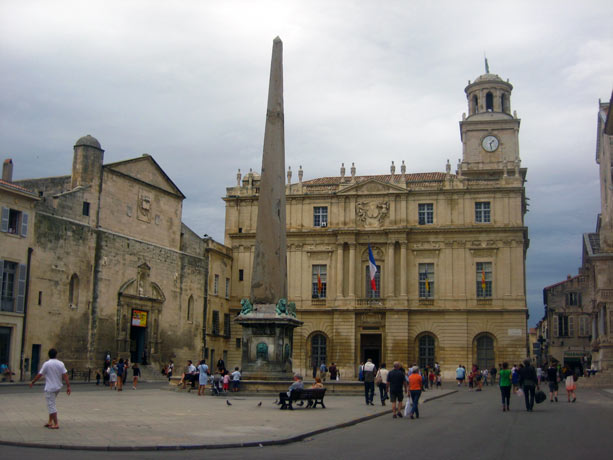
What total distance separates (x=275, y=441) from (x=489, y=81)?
4933 cm

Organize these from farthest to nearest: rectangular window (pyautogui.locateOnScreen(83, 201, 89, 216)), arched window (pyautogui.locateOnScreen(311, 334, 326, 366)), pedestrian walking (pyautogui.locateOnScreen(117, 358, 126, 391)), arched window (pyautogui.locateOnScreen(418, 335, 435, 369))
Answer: arched window (pyautogui.locateOnScreen(311, 334, 326, 366)) < arched window (pyautogui.locateOnScreen(418, 335, 435, 369)) < rectangular window (pyautogui.locateOnScreen(83, 201, 89, 216)) < pedestrian walking (pyautogui.locateOnScreen(117, 358, 126, 391))

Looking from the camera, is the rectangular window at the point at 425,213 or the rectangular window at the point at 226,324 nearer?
the rectangular window at the point at 425,213

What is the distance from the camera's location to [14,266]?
28828 mm

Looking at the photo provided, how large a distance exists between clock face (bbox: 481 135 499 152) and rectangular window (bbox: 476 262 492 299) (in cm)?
1243

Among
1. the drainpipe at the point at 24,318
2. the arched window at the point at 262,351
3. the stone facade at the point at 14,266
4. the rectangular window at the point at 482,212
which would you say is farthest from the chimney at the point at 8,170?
the rectangular window at the point at 482,212

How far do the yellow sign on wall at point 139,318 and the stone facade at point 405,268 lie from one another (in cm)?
1190

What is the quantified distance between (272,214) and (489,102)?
3862 cm

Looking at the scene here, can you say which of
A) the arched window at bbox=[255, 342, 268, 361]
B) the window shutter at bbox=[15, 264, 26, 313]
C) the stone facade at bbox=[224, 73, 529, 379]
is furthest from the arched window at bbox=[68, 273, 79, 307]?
the stone facade at bbox=[224, 73, 529, 379]

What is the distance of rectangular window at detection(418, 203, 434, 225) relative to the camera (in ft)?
153

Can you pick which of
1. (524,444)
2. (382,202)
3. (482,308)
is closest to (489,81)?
(382,202)

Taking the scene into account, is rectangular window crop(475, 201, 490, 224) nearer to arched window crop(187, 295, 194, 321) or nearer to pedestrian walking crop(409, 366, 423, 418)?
arched window crop(187, 295, 194, 321)

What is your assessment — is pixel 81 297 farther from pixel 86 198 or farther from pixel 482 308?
pixel 482 308

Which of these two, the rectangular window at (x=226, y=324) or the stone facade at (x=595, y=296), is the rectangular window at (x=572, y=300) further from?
the rectangular window at (x=226, y=324)

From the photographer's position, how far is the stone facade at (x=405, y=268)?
147ft
